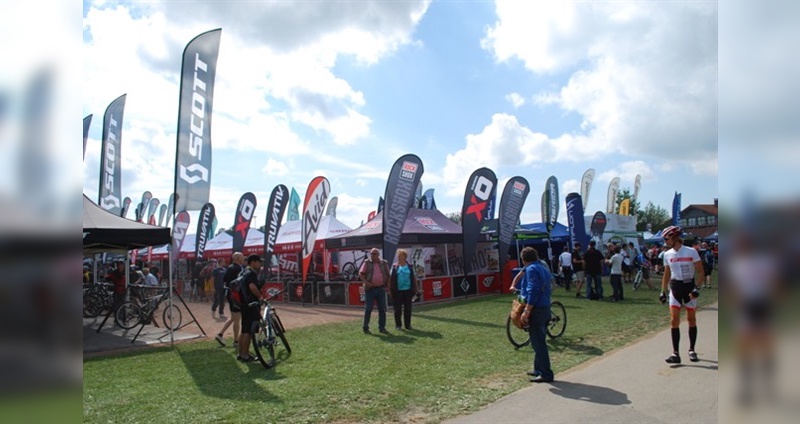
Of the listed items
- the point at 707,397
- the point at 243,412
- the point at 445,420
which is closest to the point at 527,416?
the point at 445,420

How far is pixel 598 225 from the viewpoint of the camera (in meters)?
29.7

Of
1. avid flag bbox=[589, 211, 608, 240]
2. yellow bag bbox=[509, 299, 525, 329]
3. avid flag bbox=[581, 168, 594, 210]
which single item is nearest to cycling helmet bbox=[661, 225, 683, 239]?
yellow bag bbox=[509, 299, 525, 329]

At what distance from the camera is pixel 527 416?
5.24m

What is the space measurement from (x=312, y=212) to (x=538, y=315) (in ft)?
44.1

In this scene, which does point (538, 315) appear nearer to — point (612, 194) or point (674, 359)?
point (674, 359)

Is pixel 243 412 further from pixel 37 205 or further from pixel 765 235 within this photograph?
pixel 765 235

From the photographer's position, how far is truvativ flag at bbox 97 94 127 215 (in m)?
15.6

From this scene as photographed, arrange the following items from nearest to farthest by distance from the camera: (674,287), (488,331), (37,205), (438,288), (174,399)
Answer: (37,205), (174,399), (674,287), (488,331), (438,288)

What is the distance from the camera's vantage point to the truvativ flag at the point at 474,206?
19.1 metres

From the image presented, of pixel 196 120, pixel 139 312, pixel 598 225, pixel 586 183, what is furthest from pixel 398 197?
pixel 586 183

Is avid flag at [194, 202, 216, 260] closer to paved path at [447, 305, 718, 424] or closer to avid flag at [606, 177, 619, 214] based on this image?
paved path at [447, 305, 718, 424]

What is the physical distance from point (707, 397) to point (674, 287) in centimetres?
192

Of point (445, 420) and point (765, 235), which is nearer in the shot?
point (765, 235)

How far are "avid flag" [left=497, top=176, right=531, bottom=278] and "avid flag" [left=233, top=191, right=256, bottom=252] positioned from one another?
10426 mm
